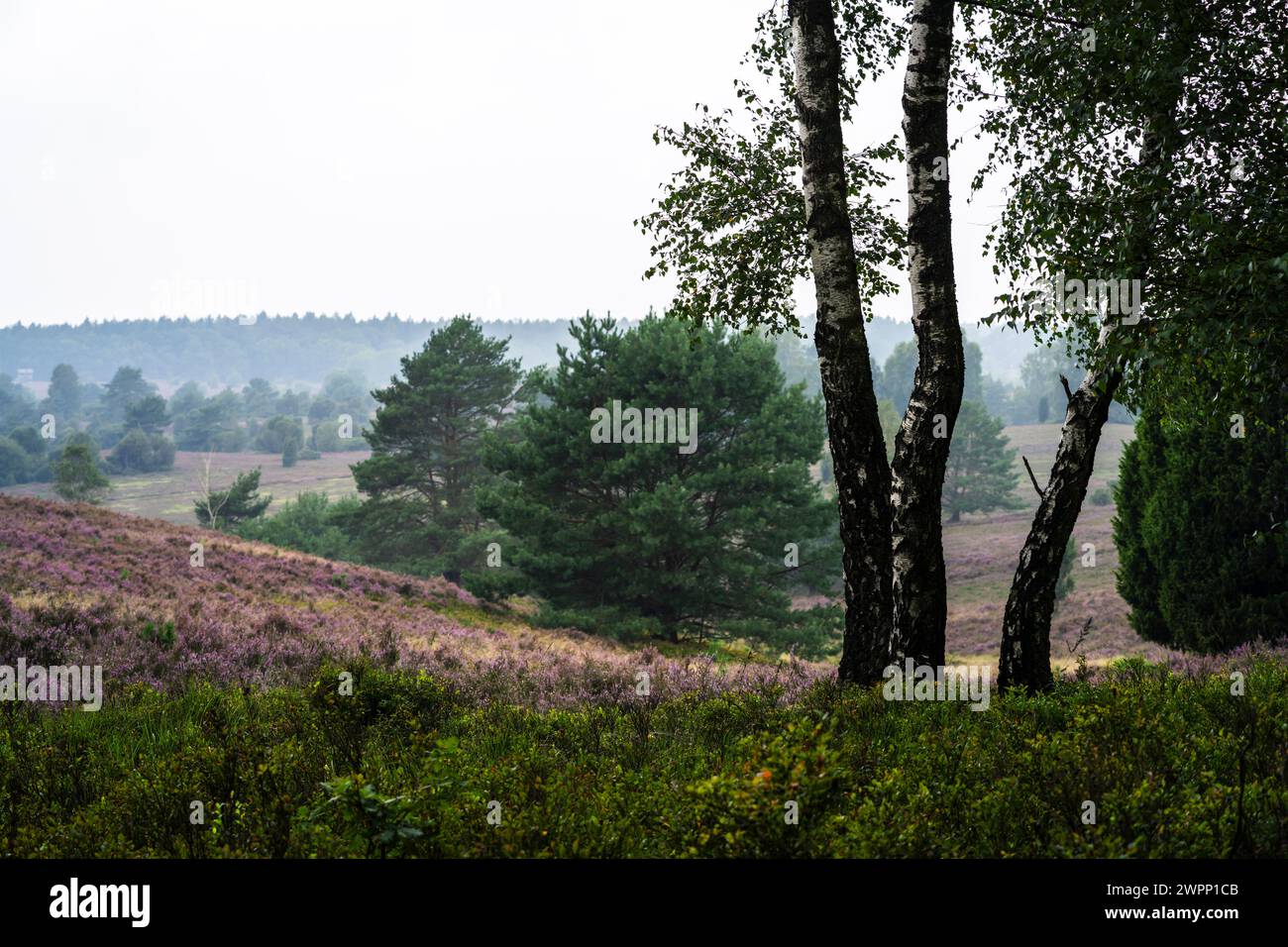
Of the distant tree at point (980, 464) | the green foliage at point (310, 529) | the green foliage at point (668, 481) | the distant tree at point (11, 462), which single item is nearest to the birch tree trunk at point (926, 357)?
the green foliage at point (668, 481)

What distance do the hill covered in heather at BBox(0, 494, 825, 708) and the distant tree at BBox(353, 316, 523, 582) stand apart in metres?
17.2

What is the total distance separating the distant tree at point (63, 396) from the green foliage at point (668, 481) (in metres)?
178

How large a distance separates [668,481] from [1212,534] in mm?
11963

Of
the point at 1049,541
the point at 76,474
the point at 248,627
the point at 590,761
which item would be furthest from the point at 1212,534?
Answer: the point at 76,474

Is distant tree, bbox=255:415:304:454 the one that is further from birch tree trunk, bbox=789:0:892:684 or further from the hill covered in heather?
birch tree trunk, bbox=789:0:892:684

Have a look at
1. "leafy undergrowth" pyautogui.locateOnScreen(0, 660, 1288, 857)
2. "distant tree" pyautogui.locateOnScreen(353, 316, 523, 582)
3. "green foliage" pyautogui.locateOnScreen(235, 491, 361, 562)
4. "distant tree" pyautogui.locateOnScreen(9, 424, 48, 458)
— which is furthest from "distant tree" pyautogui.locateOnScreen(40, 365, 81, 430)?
"leafy undergrowth" pyautogui.locateOnScreen(0, 660, 1288, 857)

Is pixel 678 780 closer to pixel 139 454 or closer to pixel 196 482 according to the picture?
pixel 196 482

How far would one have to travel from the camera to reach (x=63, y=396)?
174125 millimetres

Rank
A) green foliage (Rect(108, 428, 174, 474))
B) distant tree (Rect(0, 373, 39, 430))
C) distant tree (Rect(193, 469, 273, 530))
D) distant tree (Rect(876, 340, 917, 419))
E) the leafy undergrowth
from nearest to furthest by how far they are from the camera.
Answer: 1. the leafy undergrowth
2. distant tree (Rect(193, 469, 273, 530))
3. distant tree (Rect(876, 340, 917, 419))
4. green foliage (Rect(108, 428, 174, 474))
5. distant tree (Rect(0, 373, 39, 430))

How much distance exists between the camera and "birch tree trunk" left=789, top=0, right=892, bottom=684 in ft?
24.2
